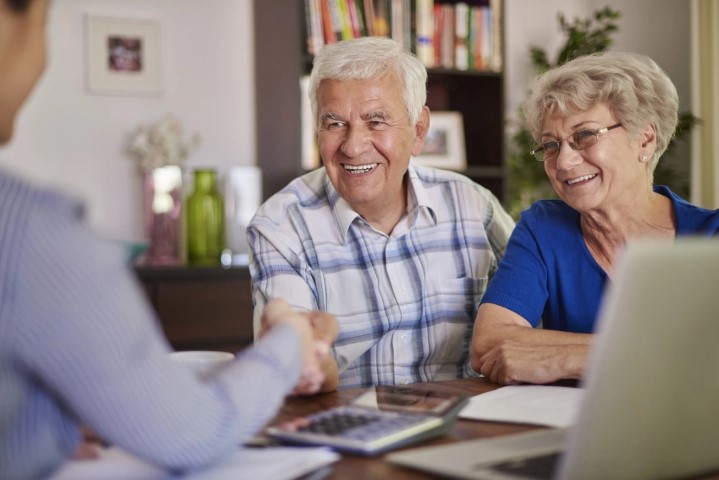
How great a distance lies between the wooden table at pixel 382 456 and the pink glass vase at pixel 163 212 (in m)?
2.25

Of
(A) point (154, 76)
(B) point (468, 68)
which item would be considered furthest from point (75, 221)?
(B) point (468, 68)

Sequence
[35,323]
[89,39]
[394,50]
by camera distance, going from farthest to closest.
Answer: [89,39]
[394,50]
[35,323]

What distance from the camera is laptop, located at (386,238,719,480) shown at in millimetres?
783

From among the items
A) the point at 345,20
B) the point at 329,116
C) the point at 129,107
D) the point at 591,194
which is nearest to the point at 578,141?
the point at 591,194

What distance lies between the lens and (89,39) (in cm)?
368

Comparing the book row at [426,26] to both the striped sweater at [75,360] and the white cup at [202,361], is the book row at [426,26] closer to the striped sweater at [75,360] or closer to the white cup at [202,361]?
the white cup at [202,361]

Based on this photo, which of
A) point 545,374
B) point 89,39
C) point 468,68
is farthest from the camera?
point 468,68

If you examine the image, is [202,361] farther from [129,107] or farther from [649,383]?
[129,107]

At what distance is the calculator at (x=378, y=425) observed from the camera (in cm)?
103

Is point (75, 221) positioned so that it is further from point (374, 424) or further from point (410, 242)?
point (410, 242)

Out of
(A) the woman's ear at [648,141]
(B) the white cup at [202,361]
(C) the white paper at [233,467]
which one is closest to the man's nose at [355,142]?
(A) the woman's ear at [648,141]

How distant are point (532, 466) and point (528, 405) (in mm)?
377

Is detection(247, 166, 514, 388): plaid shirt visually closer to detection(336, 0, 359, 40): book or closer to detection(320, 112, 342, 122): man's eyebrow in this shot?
detection(320, 112, 342, 122): man's eyebrow

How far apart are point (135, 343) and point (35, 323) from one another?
9cm
